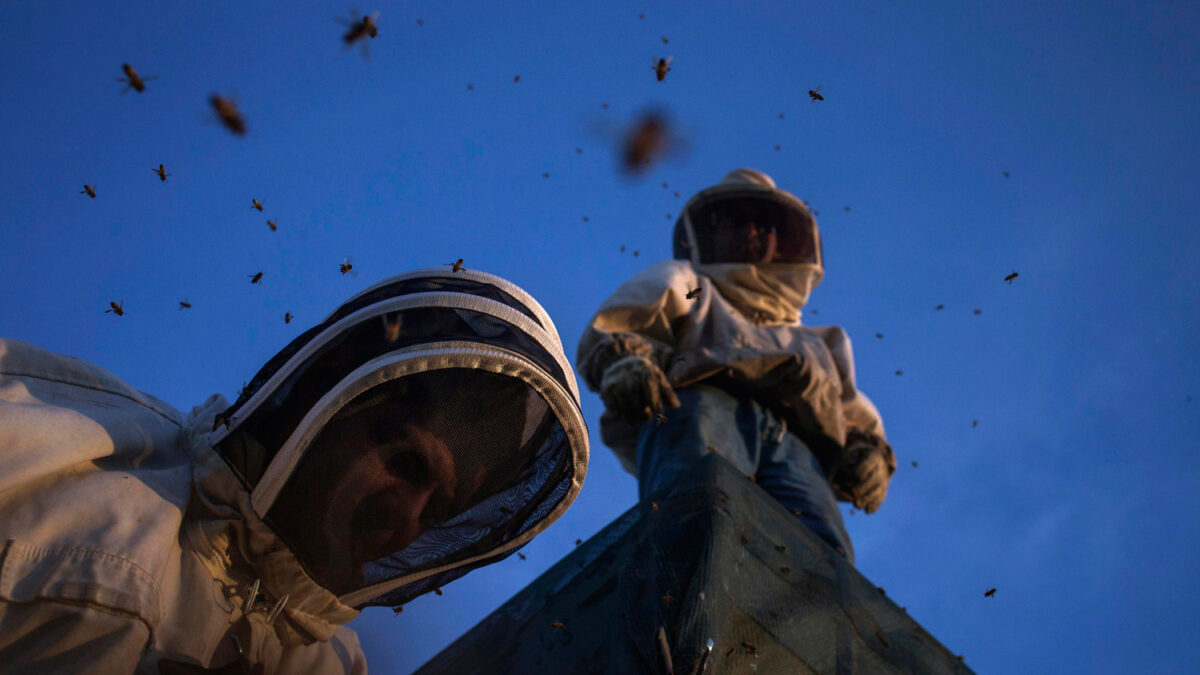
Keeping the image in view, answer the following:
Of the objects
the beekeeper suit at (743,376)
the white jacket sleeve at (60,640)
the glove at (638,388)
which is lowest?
the white jacket sleeve at (60,640)

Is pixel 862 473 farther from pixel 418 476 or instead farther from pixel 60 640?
pixel 60 640

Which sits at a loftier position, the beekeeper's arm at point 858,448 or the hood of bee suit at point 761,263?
the hood of bee suit at point 761,263

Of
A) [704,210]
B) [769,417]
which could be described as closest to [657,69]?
[769,417]

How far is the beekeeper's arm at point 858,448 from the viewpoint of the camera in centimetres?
696

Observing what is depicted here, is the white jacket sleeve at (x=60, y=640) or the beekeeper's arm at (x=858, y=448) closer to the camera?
the white jacket sleeve at (x=60, y=640)

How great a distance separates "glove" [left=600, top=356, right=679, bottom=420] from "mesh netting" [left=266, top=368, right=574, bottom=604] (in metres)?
2.70

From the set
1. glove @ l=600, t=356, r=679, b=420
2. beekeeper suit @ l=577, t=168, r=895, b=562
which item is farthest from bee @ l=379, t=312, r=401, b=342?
glove @ l=600, t=356, r=679, b=420

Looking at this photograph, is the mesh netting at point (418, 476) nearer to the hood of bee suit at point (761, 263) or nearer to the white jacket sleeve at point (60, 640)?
the white jacket sleeve at point (60, 640)

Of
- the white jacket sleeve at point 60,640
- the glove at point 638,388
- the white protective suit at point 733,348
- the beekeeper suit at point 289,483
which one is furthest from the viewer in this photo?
the white protective suit at point 733,348

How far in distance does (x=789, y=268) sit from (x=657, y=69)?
10.2 ft

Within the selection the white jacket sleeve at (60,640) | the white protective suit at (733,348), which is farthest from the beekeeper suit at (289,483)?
the white protective suit at (733,348)

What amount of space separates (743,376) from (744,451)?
1.78 feet

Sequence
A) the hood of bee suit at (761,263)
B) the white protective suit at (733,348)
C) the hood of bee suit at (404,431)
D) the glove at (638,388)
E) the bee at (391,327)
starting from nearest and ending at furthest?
the hood of bee suit at (404,431)
the bee at (391,327)
the glove at (638,388)
the white protective suit at (733,348)
the hood of bee suit at (761,263)

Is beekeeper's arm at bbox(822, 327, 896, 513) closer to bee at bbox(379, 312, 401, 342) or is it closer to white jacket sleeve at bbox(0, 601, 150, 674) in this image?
bee at bbox(379, 312, 401, 342)
